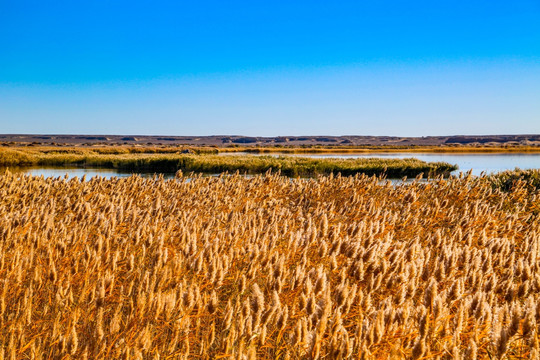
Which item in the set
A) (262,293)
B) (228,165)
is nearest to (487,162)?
(228,165)

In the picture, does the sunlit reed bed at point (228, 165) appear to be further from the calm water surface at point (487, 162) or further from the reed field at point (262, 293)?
the reed field at point (262, 293)

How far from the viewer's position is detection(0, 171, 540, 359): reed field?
2301mm

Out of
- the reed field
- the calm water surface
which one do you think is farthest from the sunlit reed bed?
the reed field

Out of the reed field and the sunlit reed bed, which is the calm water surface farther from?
the reed field

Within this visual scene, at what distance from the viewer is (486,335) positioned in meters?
2.80

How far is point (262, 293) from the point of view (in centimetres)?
252

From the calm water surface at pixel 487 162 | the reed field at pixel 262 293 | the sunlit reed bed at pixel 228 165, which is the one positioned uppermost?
the reed field at pixel 262 293

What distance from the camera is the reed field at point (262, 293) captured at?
230 centimetres

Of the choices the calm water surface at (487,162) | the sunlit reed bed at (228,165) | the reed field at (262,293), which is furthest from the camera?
the calm water surface at (487,162)

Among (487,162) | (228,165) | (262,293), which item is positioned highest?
(262,293)

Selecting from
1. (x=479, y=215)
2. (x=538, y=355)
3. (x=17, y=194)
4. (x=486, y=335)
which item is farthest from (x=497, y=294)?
(x=17, y=194)

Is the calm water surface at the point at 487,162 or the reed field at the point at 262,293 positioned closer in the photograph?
the reed field at the point at 262,293

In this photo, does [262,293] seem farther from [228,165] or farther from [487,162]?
[487,162]

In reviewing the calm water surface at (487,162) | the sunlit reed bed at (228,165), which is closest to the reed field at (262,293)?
the sunlit reed bed at (228,165)
